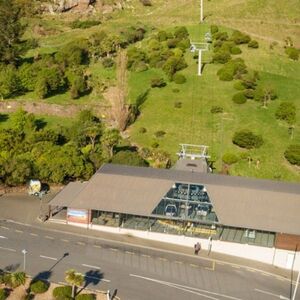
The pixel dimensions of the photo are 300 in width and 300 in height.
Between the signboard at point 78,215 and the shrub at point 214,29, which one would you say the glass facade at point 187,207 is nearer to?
the signboard at point 78,215

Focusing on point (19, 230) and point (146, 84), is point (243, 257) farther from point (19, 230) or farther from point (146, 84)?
point (146, 84)

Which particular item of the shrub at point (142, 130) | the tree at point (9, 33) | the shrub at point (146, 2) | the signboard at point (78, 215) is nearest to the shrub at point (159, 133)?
the shrub at point (142, 130)

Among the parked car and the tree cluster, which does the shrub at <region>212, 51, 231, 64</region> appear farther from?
the parked car

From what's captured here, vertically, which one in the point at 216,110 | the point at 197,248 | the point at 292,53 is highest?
the point at 292,53

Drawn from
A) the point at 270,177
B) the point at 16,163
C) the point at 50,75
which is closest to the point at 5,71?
the point at 50,75

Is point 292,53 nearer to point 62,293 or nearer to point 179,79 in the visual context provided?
point 179,79

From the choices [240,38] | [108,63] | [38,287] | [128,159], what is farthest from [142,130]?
[240,38]

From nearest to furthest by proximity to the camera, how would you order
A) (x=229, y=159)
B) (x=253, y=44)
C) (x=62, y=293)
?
(x=62, y=293)
(x=229, y=159)
(x=253, y=44)
